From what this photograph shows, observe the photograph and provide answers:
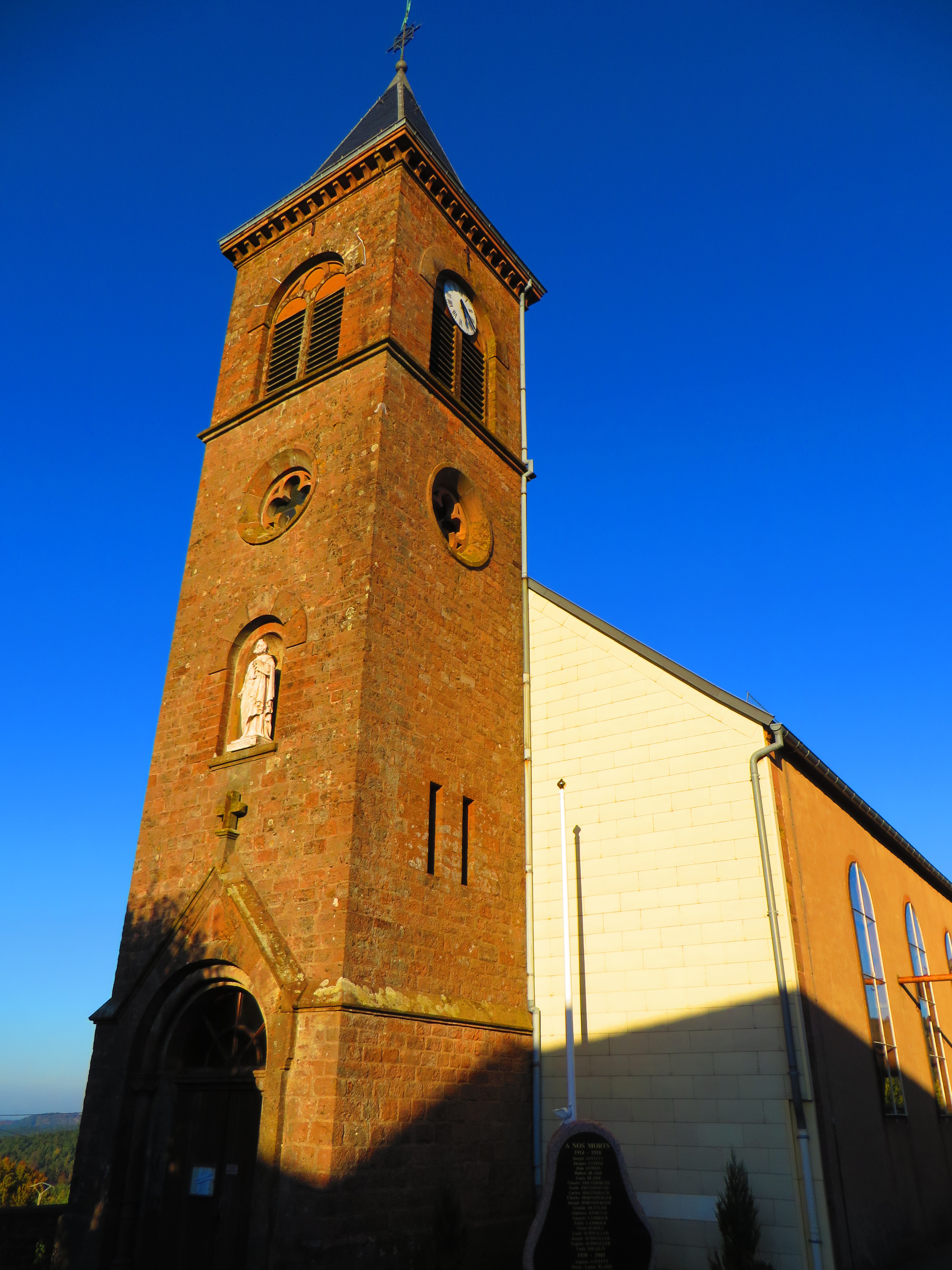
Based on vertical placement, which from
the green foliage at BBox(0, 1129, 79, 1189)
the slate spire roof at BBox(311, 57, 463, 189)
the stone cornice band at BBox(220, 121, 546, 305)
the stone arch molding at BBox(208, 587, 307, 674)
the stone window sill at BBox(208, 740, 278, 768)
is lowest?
the green foliage at BBox(0, 1129, 79, 1189)

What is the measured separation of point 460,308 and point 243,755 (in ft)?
34.4

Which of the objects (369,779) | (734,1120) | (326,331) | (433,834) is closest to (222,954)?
(369,779)

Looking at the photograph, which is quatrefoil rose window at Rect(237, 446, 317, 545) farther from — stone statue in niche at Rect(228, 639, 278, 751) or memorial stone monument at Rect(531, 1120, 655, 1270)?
memorial stone monument at Rect(531, 1120, 655, 1270)

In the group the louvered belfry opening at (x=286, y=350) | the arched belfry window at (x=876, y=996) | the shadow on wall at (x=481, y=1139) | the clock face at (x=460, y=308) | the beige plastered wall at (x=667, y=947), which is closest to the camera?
the shadow on wall at (x=481, y=1139)

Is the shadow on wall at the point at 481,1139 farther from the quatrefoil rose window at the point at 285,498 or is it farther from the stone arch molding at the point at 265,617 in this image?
the quatrefoil rose window at the point at 285,498

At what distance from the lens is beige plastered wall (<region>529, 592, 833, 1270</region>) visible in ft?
Answer: 40.4

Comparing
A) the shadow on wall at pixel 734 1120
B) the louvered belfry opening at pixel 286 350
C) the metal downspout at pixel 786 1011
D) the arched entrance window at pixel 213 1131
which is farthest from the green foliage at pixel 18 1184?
the metal downspout at pixel 786 1011

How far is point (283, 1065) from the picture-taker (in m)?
11.0

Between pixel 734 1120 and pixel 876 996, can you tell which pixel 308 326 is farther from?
pixel 876 996

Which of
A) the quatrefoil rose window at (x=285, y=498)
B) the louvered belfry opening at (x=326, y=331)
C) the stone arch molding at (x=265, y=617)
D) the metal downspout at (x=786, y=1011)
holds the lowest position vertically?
the metal downspout at (x=786, y=1011)

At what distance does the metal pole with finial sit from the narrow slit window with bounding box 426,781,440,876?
1.87 meters

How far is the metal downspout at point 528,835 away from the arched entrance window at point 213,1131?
12.5 feet

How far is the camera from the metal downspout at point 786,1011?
1160 centimetres

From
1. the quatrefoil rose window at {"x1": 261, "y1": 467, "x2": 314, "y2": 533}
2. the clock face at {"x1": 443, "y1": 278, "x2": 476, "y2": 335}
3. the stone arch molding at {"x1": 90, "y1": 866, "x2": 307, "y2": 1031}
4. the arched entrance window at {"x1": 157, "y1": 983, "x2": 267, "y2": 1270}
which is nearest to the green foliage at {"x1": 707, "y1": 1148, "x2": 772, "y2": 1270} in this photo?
the arched entrance window at {"x1": 157, "y1": 983, "x2": 267, "y2": 1270}
